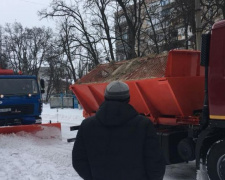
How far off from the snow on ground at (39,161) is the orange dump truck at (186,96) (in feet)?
1.76

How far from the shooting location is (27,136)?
10.1 m

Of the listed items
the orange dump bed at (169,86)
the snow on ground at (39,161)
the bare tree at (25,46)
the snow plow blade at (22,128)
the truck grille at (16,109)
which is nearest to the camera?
the orange dump bed at (169,86)

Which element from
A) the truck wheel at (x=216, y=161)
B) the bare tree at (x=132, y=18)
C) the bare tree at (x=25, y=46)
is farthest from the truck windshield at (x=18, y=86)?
the bare tree at (x=25, y=46)

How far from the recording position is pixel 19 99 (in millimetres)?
11398

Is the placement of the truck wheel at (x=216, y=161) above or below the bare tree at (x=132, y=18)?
below

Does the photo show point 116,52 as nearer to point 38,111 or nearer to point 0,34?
point 38,111

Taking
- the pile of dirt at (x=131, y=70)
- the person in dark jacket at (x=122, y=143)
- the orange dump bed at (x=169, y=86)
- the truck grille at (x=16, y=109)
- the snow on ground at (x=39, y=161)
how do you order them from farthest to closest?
the truck grille at (x=16, y=109), the pile of dirt at (x=131, y=70), the snow on ground at (x=39, y=161), the orange dump bed at (x=169, y=86), the person in dark jacket at (x=122, y=143)

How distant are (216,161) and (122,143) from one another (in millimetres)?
2643

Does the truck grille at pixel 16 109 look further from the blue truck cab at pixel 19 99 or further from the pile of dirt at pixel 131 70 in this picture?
the pile of dirt at pixel 131 70

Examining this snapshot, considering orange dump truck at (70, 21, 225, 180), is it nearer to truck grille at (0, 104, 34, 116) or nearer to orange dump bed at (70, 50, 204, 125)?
orange dump bed at (70, 50, 204, 125)

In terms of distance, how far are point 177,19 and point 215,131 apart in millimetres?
14998

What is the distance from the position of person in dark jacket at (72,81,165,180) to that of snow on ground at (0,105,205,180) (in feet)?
8.91

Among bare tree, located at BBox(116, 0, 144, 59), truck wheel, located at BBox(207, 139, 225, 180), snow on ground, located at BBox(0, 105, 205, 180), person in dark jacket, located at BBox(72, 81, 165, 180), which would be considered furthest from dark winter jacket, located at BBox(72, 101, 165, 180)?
bare tree, located at BBox(116, 0, 144, 59)

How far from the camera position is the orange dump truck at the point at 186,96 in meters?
4.46
